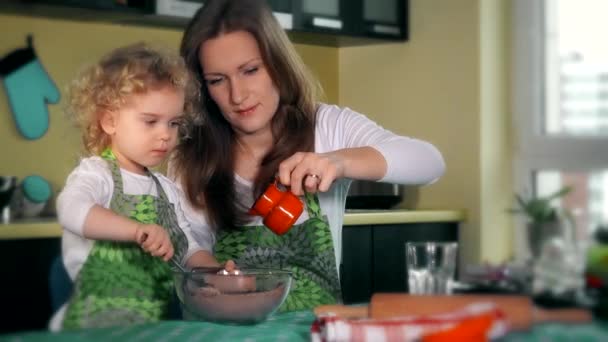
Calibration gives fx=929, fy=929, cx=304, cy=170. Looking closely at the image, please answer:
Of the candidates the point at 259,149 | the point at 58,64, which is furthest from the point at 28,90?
the point at 259,149

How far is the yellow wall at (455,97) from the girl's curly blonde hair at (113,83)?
0.66ft

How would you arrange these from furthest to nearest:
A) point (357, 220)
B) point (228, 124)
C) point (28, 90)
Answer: point (28, 90) < point (357, 220) < point (228, 124)

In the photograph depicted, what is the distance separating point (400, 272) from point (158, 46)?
269 millimetres

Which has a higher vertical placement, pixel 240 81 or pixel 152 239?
pixel 240 81

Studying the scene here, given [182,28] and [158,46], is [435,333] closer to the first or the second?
[158,46]

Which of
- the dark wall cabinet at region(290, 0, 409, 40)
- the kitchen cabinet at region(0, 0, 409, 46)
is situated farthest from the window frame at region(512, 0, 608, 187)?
the dark wall cabinet at region(290, 0, 409, 40)

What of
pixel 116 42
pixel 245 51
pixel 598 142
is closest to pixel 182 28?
pixel 116 42

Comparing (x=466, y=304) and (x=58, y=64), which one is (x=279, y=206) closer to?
(x=466, y=304)

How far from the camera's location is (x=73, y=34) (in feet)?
4.10

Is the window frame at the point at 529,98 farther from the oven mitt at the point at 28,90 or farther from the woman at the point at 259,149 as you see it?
the oven mitt at the point at 28,90

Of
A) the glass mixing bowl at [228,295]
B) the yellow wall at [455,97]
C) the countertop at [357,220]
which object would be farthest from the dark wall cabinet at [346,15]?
the glass mixing bowl at [228,295]

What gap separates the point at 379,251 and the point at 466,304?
1.36ft

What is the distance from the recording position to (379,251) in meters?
0.86

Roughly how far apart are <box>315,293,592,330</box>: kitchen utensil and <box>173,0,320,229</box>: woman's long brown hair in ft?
0.89
